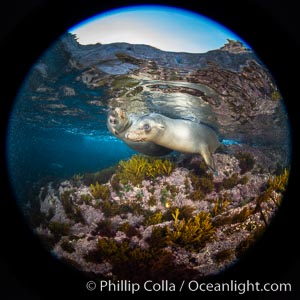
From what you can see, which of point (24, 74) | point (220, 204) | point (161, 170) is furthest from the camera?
point (161, 170)

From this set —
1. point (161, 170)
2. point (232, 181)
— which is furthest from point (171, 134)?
point (232, 181)

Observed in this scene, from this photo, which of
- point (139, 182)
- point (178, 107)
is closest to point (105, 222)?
point (139, 182)

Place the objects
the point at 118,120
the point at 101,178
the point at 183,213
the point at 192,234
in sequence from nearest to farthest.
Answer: the point at 192,234 < the point at 183,213 < the point at 118,120 < the point at 101,178

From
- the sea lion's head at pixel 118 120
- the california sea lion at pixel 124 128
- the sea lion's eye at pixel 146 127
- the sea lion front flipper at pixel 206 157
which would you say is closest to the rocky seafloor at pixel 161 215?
the sea lion front flipper at pixel 206 157

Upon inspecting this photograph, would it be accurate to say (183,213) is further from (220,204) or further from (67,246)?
(67,246)

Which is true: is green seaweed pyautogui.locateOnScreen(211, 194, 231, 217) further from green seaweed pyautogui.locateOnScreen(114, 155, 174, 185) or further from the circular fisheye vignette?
green seaweed pyautogui.locateOnScreen(114, 155, 174, 185)

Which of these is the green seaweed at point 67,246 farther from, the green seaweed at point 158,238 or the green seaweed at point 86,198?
the green seaweed at point 86,198

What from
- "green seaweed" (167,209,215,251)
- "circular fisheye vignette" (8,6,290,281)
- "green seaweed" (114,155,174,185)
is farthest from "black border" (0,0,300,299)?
"green seaweed" (114,155,174,185)

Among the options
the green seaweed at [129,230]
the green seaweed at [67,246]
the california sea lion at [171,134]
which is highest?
the california sea lion at [171,134]
